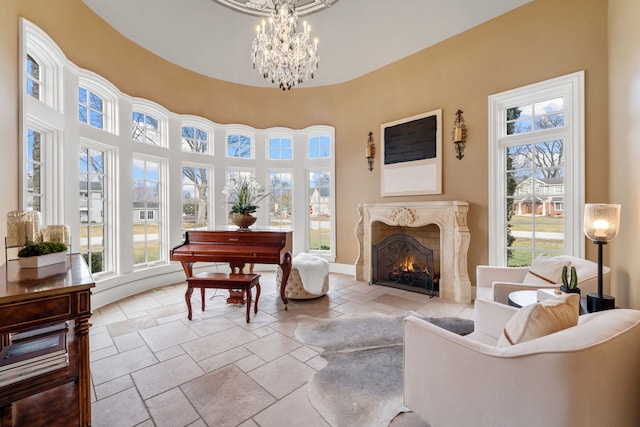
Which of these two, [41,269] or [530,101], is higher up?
[530,101]

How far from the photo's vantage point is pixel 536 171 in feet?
12.1

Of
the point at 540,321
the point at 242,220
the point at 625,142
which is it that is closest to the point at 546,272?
the point at 625,142

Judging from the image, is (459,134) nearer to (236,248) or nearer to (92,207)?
(236,248)

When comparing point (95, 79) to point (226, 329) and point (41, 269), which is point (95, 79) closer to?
point (41, 269)

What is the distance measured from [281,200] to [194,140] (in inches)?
79.7

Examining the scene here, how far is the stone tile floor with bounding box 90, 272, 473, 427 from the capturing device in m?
1.78

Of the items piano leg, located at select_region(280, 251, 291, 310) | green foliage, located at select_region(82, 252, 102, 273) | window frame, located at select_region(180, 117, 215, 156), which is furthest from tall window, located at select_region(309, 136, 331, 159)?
green foliage, located at select_region(82, 252, 102, 273)

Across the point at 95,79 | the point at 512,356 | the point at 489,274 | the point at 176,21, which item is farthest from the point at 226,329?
the point at 176,21

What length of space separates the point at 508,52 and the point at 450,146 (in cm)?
139


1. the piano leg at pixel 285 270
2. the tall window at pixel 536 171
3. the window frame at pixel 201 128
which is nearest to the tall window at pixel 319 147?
the window frame at pixel 201 128

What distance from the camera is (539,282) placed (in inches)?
108

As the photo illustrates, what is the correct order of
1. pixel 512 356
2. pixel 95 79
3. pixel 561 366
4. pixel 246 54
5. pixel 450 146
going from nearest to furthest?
1. pixel 561 366
2. pixel 512 356
3. pixel 95 79
4. pixel 450 146
5. pixel 246 54

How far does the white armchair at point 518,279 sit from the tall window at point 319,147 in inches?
147

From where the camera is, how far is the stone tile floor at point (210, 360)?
70.0 inches
